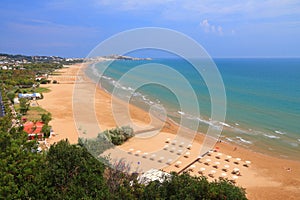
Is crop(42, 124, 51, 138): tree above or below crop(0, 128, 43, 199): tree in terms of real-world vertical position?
below

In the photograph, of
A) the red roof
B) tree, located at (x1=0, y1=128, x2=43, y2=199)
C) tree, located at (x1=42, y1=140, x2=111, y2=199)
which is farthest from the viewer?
the red roof

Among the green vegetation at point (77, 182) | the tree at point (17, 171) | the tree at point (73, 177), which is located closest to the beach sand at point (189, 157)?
the green vegetation at point (77, 182)

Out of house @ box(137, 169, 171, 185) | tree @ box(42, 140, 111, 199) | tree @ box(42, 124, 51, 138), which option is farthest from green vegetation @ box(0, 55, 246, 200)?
tree @ box(42, 124, 51, 138)

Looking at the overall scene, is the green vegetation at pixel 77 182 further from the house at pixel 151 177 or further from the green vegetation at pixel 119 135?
the green vegetation at pixel 119 135

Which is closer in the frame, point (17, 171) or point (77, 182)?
point (77, 182)

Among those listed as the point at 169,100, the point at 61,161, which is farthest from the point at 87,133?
the point at 169,100

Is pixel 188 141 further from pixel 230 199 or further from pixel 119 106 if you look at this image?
pixel 119 106

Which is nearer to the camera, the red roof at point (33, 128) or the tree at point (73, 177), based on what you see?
the tree at point (73, 177)

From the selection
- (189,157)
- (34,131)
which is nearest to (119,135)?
(189,157)

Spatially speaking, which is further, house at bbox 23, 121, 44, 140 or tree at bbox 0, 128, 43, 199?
house at bbox 23, 121, 44, 140

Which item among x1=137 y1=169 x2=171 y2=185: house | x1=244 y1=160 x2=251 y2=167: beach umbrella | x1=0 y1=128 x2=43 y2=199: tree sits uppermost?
x1=0 y1=128 x2=43 y2=199: tree

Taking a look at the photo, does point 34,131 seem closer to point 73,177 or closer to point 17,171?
point 17,171

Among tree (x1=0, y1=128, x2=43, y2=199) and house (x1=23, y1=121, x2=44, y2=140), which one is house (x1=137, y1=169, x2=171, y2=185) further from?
house (x1=23, y1=121, x2=44, y2=140)
